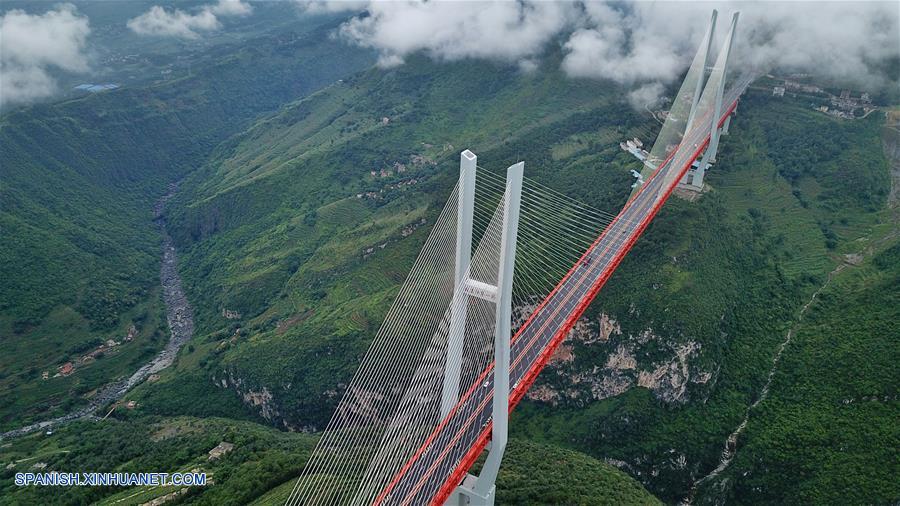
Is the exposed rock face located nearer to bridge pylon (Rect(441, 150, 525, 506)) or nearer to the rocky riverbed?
bridge pylon (Rect(441, 150, 525, 506))

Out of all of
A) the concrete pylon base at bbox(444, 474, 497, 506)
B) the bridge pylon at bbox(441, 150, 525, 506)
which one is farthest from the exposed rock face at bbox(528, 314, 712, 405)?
the concrete pylon base at bbox(444, 474, 497, 506)

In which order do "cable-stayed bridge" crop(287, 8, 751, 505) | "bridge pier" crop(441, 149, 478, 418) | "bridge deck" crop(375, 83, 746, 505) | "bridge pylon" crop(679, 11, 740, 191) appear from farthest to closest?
"bridge pylon" crop(679, 11, 740, 191)
"bridge deck" crop(375, 83, 746, 505)
"cable-stayed bridge" crop(287, 8, 751, 505)
"bridge pier" crop(441, 149, 478, 418)

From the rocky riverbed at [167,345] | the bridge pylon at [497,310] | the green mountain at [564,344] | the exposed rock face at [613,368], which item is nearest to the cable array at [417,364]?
the bridge pylon at [497,310]

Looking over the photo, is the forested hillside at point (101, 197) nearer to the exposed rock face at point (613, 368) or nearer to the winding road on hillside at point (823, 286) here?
the exposed rock face at point (613, 368)

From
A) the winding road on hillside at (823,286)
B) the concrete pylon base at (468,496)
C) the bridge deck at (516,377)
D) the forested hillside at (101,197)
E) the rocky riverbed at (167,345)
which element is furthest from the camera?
the forested hillside at (101,197)

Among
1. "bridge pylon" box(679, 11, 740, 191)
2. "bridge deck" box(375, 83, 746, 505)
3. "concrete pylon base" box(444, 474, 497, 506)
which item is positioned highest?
"bridge pylon" box(679, 11, 740, 191)

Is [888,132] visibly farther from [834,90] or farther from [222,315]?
[222,315]

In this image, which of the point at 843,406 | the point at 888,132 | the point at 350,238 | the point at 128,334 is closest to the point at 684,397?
the point at 843,406

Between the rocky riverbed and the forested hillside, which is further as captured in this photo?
the forested hillside
